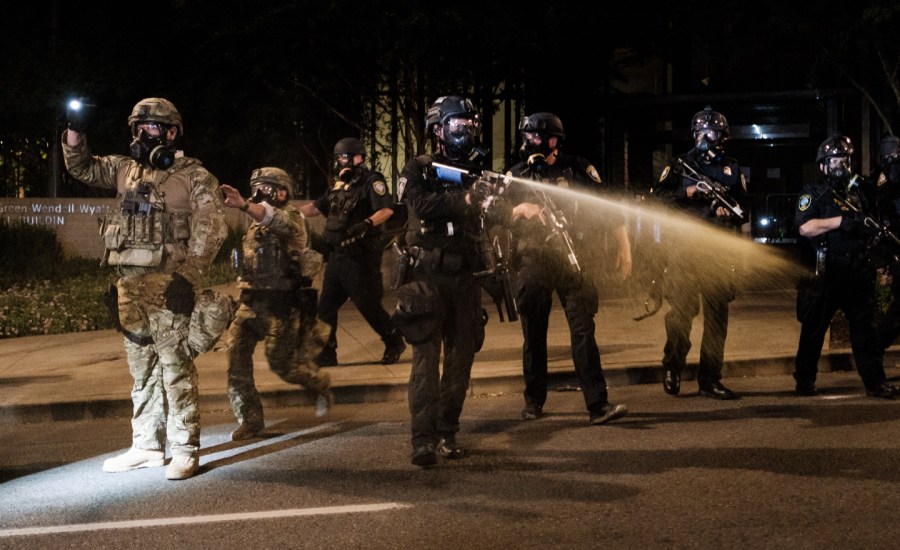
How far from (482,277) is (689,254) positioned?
2.22 m

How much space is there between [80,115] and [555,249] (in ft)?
9.36

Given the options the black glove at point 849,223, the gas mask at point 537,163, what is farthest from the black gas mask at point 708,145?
the gas mask at point 537,163

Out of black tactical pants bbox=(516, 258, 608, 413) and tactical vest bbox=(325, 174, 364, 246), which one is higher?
tactical vest bbox=(325, 174, 364, 246)

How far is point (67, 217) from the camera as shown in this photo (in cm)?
2245

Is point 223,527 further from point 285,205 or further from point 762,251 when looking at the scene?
point 762,251

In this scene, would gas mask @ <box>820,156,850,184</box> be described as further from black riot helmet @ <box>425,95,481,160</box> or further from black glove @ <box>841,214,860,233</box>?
black riot helmet @ <box>425,95,481,160</box>

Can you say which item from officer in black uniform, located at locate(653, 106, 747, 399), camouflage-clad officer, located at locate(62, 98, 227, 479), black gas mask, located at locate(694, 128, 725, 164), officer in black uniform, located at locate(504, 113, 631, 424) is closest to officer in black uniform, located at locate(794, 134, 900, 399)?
officer in black uniform, located at locate(653, 106, 747, 399)

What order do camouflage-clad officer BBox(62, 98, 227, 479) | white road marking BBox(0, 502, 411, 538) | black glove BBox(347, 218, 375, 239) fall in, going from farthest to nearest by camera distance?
black glove BBox(347, 218, 375, 239) → camouflage-clad officer BBox(62, 98, 227, 479) → white road marking BBox(0, 502, 411, 538)

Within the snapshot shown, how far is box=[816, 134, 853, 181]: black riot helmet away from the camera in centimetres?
825

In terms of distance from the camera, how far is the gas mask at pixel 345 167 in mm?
9227

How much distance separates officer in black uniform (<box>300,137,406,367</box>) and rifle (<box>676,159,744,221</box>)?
7.72ft

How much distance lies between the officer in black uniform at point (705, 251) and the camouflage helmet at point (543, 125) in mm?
1345

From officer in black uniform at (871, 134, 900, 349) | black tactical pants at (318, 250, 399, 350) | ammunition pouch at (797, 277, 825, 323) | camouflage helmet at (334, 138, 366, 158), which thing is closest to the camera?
ammunition pouch at (797, 277, 825, 323)

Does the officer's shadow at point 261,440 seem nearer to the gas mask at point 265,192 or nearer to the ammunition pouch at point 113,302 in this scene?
the ammunition pouch at point 113,302
